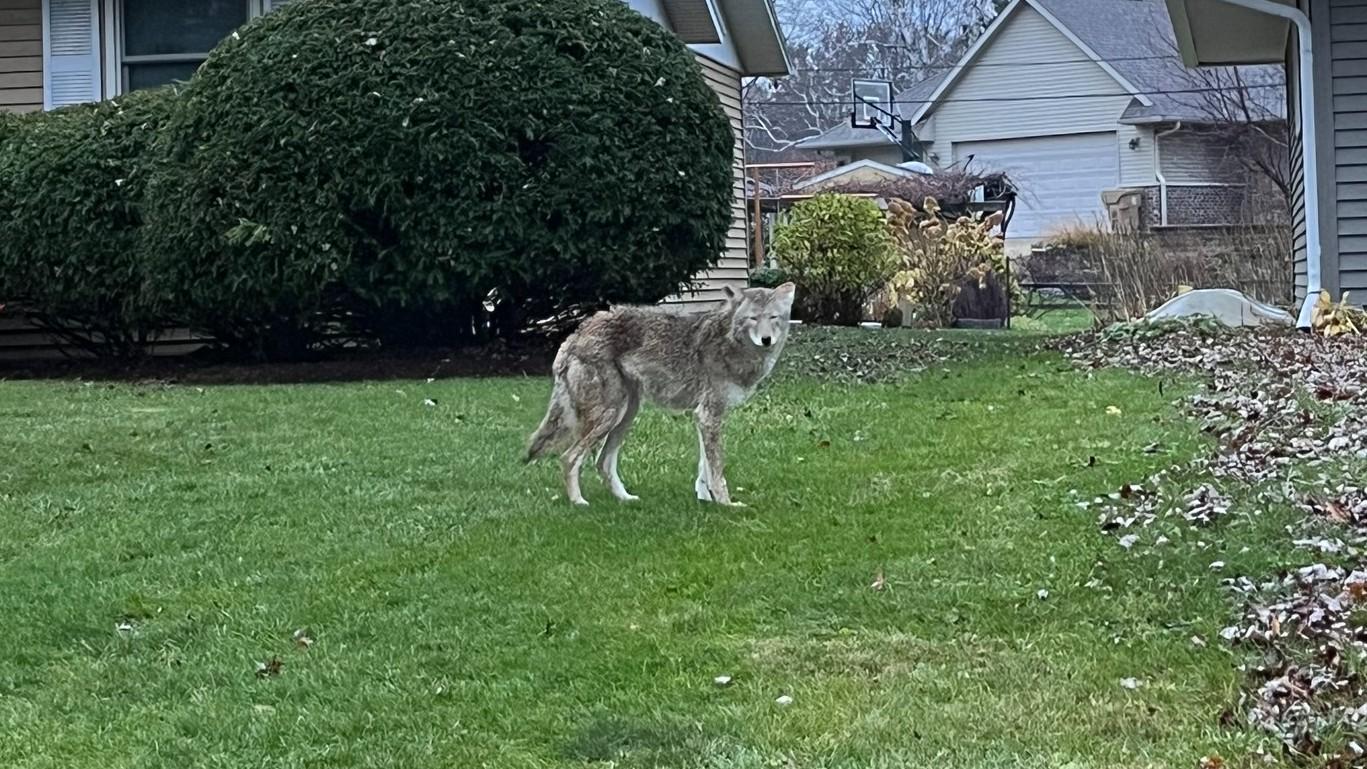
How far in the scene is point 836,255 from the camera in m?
20.1

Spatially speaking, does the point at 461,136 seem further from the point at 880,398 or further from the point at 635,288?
the point at 880,398

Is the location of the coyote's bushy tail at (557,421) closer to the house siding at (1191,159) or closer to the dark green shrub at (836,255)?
the dark green shrub at (836,255)

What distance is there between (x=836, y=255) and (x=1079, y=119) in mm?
20013

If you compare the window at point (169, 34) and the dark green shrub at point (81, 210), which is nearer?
the dark green shrub at point (81, 210)

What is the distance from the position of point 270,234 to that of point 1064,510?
743 centimetres

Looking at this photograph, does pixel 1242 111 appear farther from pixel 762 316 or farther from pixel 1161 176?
pixel 762 316

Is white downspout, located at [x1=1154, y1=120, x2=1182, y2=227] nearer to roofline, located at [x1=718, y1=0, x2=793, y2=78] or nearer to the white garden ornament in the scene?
roofline, located at [x1=718, y1=0, x2=793, y2=78]

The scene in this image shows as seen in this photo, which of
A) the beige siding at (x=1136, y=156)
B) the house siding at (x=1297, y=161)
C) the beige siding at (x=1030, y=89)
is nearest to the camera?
the house siding at (x=1297, y=161)

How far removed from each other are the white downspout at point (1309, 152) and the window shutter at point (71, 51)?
1069cm

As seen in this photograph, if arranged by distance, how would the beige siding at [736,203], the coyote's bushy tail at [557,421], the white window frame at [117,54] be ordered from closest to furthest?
1. the coyote's bushy tail at [557,421]
2. the white window frame at [117,54]
3. the beige siding at [736,203]

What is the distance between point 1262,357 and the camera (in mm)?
11227

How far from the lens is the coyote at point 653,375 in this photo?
7.06m

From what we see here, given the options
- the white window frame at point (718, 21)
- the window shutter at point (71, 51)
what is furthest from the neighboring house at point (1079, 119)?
the window shutter at point (71, 51)

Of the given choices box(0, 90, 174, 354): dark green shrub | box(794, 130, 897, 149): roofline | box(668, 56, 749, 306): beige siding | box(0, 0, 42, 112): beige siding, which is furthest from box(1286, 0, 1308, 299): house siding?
box(794, 130, 897, 149): roofline
